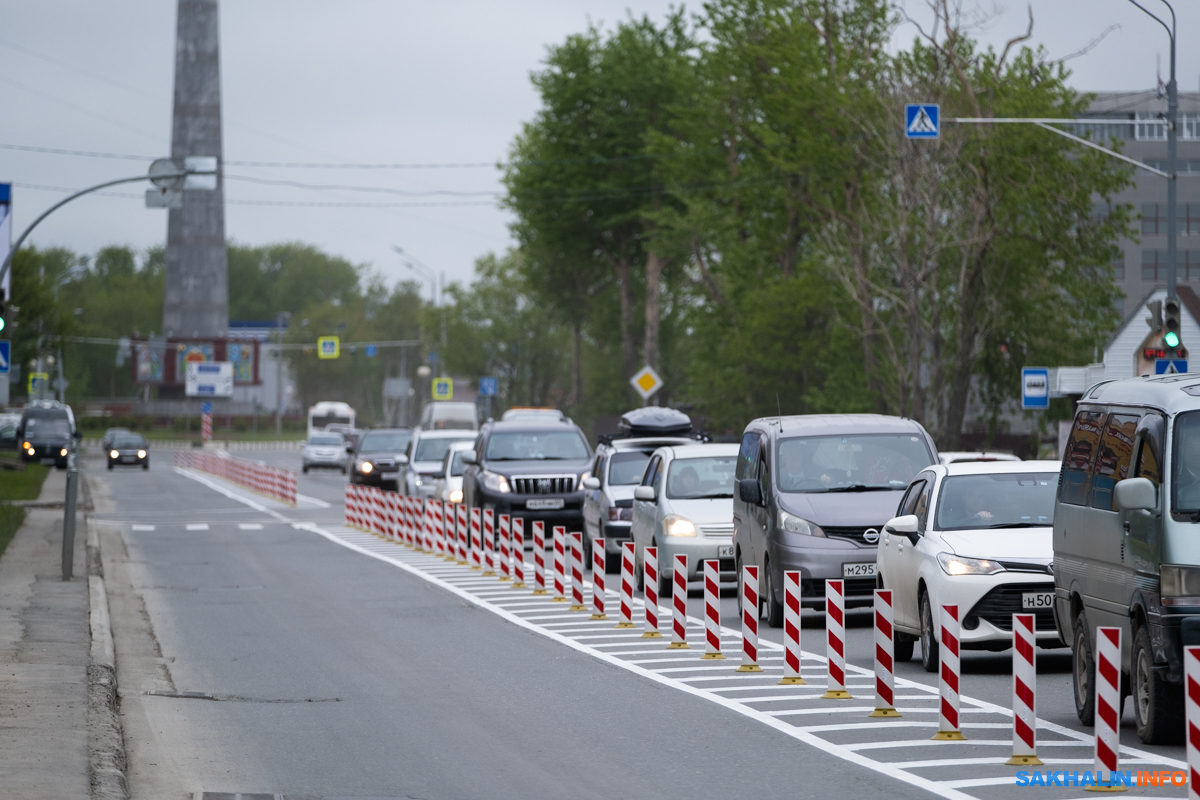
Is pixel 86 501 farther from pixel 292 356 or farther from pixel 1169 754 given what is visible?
pixel 292 356

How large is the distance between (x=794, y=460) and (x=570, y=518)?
11.6 meters

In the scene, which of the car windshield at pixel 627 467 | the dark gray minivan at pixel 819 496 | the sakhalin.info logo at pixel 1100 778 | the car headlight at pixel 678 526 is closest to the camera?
the sakhalin.info logo at pixel 1100 778

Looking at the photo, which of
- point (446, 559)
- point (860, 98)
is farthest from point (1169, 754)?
point (860, 98)

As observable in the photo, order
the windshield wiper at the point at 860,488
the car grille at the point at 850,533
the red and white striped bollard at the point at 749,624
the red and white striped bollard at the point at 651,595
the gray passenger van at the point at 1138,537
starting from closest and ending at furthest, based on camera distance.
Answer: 1. the gray passenger van at the point at 1138,537
2. the red and white striped bollard at the point at 749,624
3. the red and white striped bollard at the point at 651,595
4. the car grille at the point at 850,533
5. the windshield wiper at the point at 860,488

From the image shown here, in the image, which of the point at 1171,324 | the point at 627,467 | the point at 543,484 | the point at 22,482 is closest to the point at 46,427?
the point at 22,482

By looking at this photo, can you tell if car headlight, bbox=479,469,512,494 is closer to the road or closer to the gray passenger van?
the road

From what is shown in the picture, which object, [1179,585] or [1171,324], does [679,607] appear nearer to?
[1179,585]

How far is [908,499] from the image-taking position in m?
14.8

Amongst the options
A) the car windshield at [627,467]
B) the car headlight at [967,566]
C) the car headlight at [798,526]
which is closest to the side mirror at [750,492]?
the car headlight at [798,526]

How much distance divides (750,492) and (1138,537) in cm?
763

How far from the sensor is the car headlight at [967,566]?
42.8 ft

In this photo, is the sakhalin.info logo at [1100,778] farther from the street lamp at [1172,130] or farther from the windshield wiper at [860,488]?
the street lamp at [1172,130]

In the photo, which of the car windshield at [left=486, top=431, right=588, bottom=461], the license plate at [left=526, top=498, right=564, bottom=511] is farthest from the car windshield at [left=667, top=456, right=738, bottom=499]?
the car windshield at [left=486, top=431, right=588, bottom=461]

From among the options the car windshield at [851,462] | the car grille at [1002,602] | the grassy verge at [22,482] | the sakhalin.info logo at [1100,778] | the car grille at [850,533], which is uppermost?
the car windshield at [851,462]
